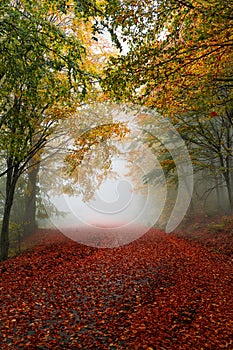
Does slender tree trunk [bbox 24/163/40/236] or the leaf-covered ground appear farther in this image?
slender tree trunk [bbox 24/163/40/236]

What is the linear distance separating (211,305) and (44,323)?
3275 mm

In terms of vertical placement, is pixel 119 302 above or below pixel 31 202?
below

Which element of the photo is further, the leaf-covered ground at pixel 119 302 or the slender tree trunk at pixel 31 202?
the slender tree trunk at pixel 31 202

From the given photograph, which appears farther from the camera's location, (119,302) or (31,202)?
(31,202)

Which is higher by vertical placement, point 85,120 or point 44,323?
Answer: point 85,120

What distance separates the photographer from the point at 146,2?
200 inches

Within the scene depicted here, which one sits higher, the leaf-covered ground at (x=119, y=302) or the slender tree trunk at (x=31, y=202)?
the slender tree trunk at (x=31, y=202)

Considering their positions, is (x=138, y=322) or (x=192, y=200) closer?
(x=138, y=322)

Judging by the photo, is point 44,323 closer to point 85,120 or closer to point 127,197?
point 85,120

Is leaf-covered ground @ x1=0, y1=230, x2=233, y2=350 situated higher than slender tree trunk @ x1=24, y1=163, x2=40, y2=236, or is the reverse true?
slender tree trunk @ x1=24, y1=163, x2=40, y2=236

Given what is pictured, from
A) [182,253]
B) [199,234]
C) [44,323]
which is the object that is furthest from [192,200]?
[44,323]

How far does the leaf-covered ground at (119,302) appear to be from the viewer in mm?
3854

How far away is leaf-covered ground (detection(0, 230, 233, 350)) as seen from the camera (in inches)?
152

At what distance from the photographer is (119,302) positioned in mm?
5207
